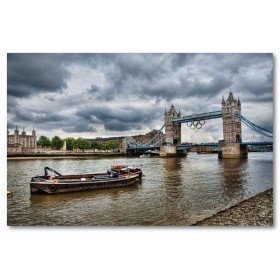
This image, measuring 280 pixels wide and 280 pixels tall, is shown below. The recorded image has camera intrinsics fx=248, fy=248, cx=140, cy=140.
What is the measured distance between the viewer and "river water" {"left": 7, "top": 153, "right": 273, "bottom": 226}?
4956mm

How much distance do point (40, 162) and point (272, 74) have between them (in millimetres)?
5932

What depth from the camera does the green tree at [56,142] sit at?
5811mm

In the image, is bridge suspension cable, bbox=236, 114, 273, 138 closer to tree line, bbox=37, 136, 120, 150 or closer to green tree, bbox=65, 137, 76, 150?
tree line, bbox=37, 136, 120, 150

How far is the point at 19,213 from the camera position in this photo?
17.0 ft

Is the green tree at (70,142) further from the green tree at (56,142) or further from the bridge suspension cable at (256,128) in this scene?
the bridge suspension cable at (256,128)

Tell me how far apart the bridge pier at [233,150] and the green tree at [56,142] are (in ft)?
15.6

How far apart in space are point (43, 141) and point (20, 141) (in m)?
0.78

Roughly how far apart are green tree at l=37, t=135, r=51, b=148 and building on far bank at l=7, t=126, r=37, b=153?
0.11 meters

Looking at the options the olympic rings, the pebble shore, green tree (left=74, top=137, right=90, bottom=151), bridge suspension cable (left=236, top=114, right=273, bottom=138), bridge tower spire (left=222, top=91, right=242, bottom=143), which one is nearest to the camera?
the pebble shore

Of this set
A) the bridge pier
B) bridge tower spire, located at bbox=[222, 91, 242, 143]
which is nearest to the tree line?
bridge tower spire, located at bbox=[222, 91, 242, 143]

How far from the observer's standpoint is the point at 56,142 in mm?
6070

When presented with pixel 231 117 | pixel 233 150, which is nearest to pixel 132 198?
pixel 231 117

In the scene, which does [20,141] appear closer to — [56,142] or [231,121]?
[56,142]
